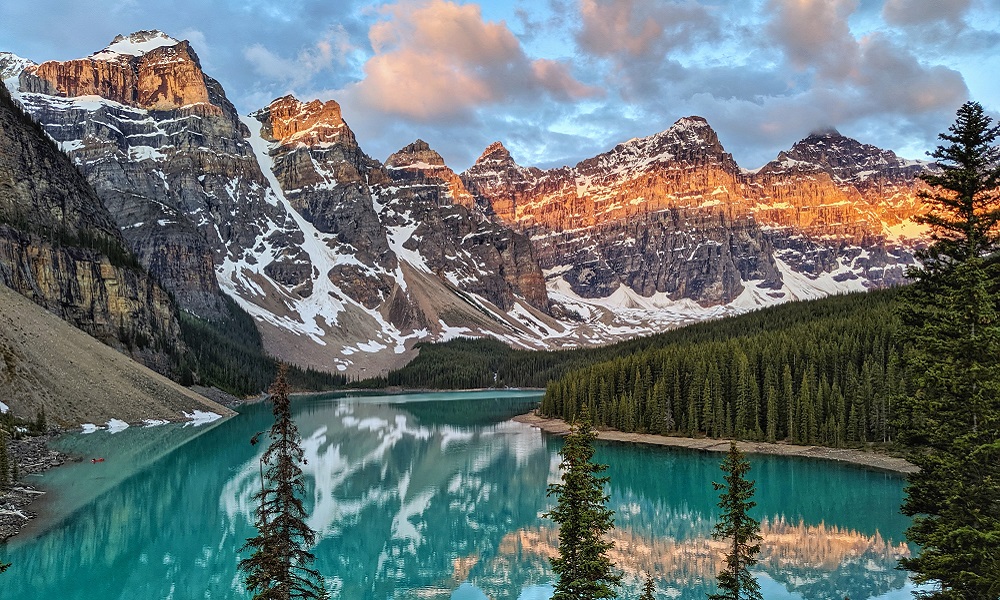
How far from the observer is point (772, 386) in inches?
2923

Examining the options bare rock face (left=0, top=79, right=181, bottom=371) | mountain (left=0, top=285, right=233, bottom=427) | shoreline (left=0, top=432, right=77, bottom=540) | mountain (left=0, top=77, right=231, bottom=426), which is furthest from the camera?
bare rock face (left=0, top=79, right=181, bottom=371)

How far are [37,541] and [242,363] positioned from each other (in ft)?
472

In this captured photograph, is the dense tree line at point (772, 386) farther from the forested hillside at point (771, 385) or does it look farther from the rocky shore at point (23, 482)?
the rocky shore at point (23, 482)

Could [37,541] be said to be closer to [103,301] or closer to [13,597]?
[13,597]

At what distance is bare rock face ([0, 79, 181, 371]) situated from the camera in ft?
314

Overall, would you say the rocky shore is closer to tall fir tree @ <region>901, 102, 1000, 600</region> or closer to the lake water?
the lake water

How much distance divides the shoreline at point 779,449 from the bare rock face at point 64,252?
69026mm

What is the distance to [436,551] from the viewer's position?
3731cm

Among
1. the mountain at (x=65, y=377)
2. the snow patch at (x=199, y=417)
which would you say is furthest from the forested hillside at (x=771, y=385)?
the mountain at (x=65, y=377)

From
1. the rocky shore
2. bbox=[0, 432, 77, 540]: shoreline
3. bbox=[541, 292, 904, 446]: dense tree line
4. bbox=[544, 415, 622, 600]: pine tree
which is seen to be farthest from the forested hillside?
the rocky shore

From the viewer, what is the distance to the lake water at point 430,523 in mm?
30719

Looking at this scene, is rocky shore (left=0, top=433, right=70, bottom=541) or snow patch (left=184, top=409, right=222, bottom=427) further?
snow patch (left=184, top=409, right=222, bottom=427)

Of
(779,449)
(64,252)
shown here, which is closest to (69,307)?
(64,252)

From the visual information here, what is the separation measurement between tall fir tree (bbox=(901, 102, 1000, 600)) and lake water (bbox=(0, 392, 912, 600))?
15.5 m
